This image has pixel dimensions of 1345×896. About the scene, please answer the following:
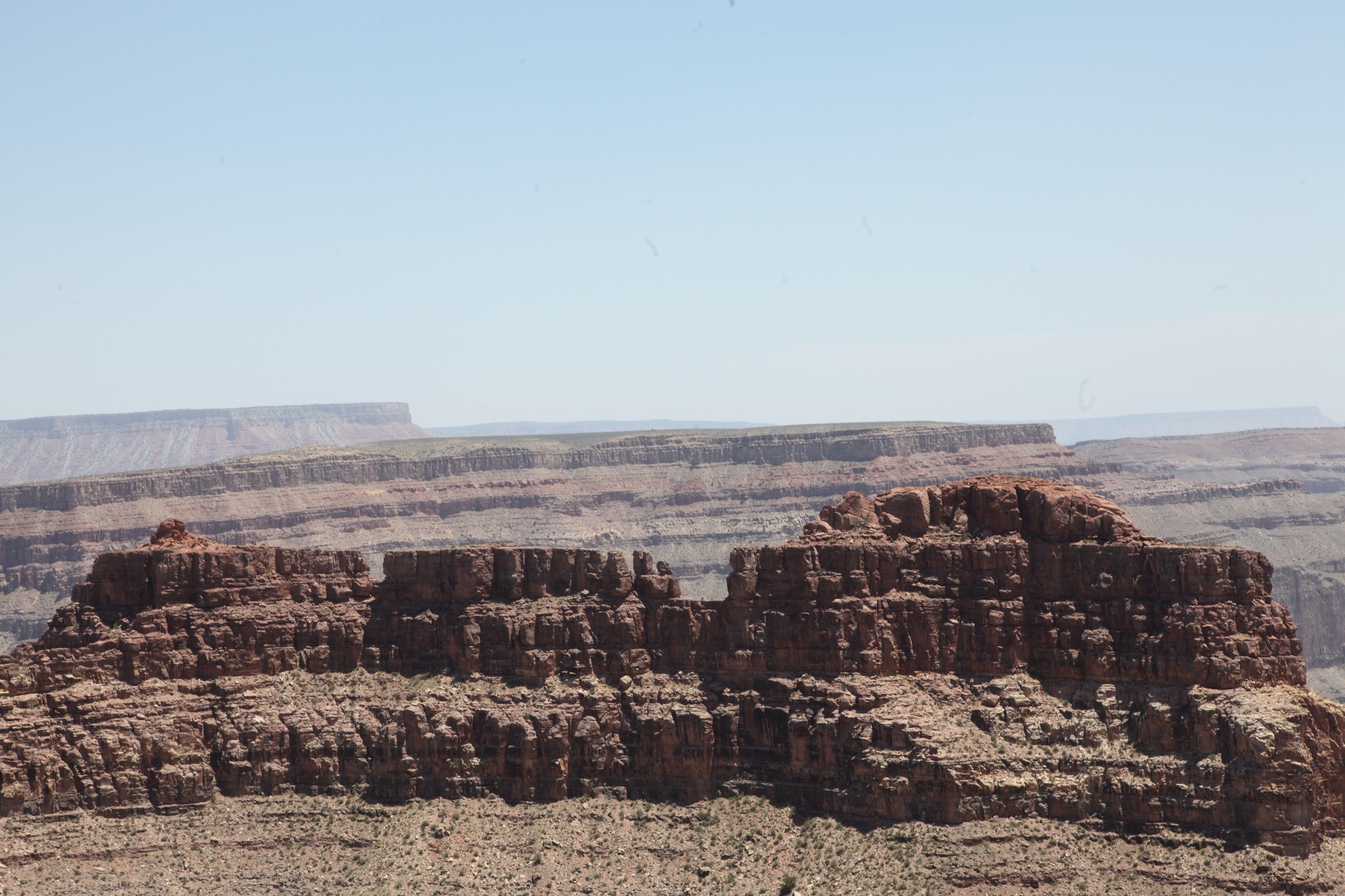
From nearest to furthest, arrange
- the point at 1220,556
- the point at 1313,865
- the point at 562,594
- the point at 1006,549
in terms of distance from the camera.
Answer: the point at 1313,865 → the point at 1220,556 → the point at 1006,549 → the point at 562,594

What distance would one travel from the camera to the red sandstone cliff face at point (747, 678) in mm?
86000

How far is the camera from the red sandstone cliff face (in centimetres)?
8600

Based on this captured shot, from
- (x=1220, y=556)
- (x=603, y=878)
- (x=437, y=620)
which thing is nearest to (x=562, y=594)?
(x=437, y=620)

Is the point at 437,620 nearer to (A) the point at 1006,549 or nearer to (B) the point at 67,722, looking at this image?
(B) the point at 67,722

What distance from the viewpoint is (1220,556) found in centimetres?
8812

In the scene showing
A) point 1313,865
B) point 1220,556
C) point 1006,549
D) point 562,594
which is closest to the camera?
point 1313,865

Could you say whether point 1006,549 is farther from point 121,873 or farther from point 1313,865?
point 121,873

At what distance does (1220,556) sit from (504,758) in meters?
34.9

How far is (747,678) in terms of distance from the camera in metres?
96.8

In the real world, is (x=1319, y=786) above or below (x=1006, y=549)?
below

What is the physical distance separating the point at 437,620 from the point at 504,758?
931 cm

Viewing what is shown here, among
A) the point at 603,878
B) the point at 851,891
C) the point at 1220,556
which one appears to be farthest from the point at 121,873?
the point at 1220,556

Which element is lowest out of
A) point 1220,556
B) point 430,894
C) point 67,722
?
point 430,894

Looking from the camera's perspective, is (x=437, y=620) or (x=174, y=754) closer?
(x=174, y=754)
